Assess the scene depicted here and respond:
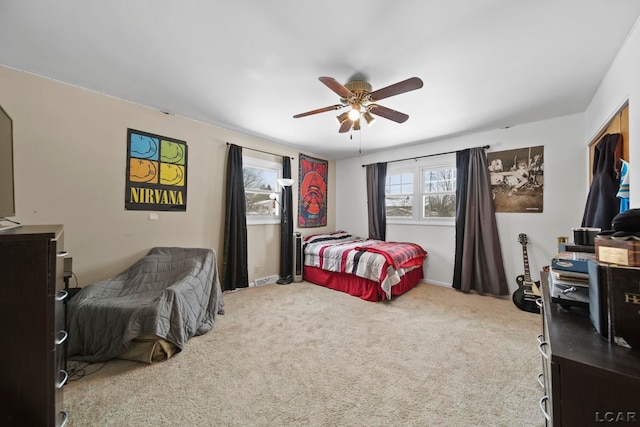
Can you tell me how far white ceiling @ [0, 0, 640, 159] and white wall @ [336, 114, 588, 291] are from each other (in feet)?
1.37

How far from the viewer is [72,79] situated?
Answer: 231 centimetres

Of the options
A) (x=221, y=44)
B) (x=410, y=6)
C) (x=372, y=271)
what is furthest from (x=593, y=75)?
(x=221, y=44)

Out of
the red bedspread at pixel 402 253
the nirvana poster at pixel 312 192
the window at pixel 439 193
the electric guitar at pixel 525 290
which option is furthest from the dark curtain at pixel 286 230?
the electric guitar at pixel 525 290

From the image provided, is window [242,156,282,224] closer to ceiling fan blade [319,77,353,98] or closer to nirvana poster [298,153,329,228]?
nirvana poster [298,153,329,228]

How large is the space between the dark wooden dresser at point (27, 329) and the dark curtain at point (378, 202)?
14.0 ft

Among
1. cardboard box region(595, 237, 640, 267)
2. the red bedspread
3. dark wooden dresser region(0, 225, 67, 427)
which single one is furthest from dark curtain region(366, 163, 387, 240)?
dark wooden dresser region(0, 225, 67, 427)

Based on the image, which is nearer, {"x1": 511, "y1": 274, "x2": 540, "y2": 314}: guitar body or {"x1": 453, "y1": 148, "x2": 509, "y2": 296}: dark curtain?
{"x1": 511, "y1": 274, "x2": 540, "y2": 314}: guitar body

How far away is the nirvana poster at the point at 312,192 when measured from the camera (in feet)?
15.4

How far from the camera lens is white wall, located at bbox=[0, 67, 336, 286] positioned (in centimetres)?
220

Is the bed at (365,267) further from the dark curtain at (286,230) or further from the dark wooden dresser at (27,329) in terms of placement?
the dark wooden dresser at (27,329)

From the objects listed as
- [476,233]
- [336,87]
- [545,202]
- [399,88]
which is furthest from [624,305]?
[545,202]

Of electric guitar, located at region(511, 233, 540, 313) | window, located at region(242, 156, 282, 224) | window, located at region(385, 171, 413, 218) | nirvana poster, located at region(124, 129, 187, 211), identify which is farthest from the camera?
window, located at region(385, 171, 413, 218)

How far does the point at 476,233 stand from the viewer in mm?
3529

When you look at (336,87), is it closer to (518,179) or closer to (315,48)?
(315,48)
